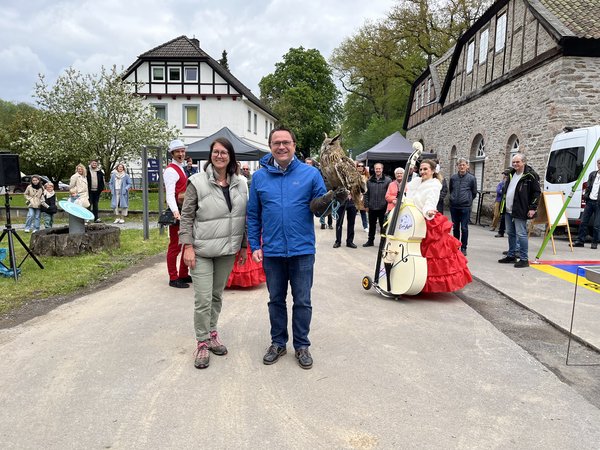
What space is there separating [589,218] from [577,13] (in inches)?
277

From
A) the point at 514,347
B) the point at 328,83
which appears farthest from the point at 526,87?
the point at 328,83

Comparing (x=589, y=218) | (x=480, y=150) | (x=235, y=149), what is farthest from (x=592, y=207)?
(x=235, y=149)

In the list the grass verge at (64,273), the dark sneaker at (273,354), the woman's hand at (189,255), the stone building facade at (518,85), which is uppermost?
Result: the stone building facade at (518,85)

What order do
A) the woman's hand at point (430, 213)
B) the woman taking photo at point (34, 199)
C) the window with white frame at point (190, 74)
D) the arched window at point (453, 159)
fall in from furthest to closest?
the window with white frame at point (190, 74), the arched window at point (453, 159), the woman taking photo at point (34, 199), the woman's hand at point (430, 213)

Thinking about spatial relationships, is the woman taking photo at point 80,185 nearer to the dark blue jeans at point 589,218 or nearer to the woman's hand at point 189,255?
the woman's hand at point 189,255

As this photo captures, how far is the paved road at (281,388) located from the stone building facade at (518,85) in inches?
415

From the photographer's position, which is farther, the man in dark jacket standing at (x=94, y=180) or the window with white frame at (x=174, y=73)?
the window with white frame at (x=174, y=73)

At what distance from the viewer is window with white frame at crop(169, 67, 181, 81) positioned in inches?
1305

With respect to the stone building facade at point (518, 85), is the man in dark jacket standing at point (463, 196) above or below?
below

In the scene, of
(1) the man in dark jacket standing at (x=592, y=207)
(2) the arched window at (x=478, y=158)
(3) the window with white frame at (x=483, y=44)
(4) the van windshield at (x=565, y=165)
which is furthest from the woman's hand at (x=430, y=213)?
(3) the window with white frame at (x=483, y=44)

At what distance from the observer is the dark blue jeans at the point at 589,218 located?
1056 centimetres

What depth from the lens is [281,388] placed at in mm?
3383

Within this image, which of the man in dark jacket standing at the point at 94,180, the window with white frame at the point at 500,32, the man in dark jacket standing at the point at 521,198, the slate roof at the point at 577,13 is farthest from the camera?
the window with white frame at the point at 500,32

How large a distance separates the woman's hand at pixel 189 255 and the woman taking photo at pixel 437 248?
3117 mm
